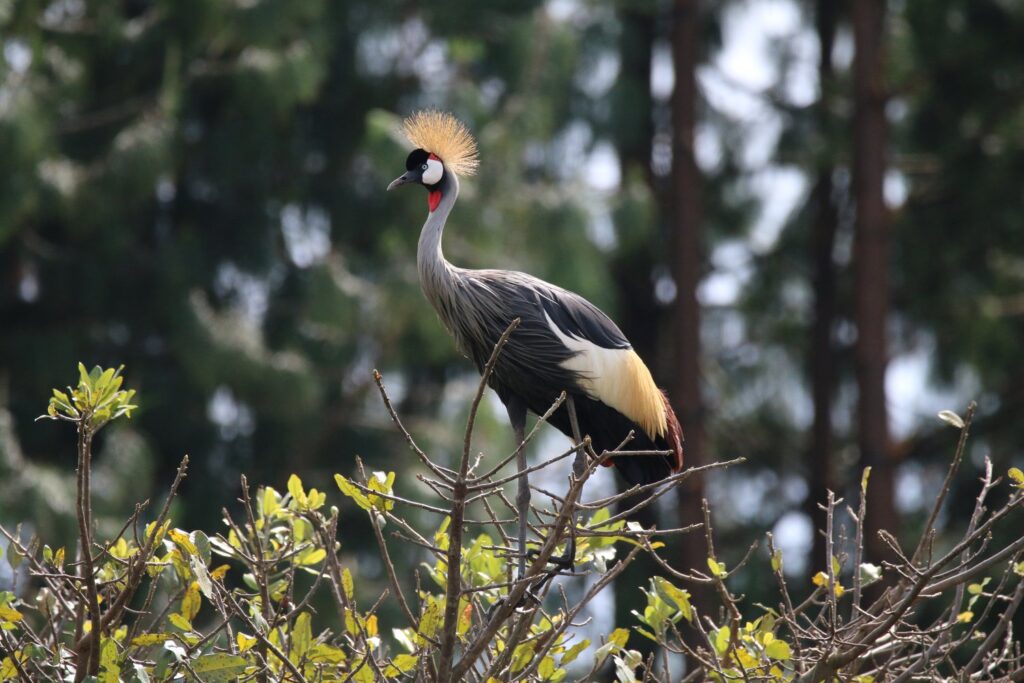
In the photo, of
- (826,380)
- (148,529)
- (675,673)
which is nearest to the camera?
(148,529)

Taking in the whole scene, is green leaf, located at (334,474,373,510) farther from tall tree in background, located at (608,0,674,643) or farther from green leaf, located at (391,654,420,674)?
tall tree in background, located at (608,0,674,643)

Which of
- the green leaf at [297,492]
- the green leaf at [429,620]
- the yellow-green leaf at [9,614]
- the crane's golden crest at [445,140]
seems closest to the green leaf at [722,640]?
the green leaf at [429,620]

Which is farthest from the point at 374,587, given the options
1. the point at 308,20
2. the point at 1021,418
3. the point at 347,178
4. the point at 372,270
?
the point at 1021,418

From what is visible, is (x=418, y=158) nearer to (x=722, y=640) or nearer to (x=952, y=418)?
(x=722, y=640)

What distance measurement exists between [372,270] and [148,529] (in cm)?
656

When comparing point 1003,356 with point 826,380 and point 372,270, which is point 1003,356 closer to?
point 826,380

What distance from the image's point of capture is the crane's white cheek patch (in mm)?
4305

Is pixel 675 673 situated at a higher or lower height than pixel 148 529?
lower

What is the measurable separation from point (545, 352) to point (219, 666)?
135 cm

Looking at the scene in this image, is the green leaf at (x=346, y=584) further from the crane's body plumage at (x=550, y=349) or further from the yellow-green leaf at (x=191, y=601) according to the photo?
the crane's body plumage at (x=550, y=349)

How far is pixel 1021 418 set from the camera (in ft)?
31.0

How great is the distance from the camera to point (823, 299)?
11.3 m

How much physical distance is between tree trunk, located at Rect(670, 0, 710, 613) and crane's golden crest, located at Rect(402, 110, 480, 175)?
4.85 metres

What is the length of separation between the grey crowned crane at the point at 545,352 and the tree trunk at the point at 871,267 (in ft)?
14.6
